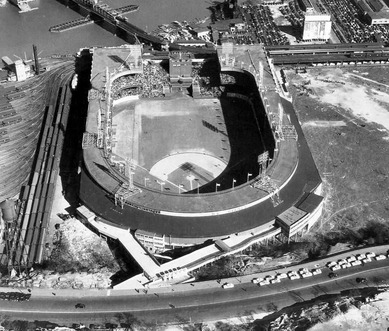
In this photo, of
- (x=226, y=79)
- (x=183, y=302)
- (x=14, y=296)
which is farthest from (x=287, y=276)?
(x=226, y=79)

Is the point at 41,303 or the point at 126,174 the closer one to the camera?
the point at 41,303

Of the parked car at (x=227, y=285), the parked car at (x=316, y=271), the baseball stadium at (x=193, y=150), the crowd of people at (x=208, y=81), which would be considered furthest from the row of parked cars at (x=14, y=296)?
the crowd of people at (x=208, y=81)

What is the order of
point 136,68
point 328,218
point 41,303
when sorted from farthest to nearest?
point 136,68, point 328,218, point 41,303

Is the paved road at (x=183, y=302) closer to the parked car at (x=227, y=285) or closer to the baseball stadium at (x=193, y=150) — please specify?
the parked car at (x=227, y=285)

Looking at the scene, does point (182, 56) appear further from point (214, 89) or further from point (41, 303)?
point (41, 303)

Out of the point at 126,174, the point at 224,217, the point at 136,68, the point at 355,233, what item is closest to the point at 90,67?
the point at 136,68

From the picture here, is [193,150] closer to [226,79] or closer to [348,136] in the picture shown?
[226,79]
